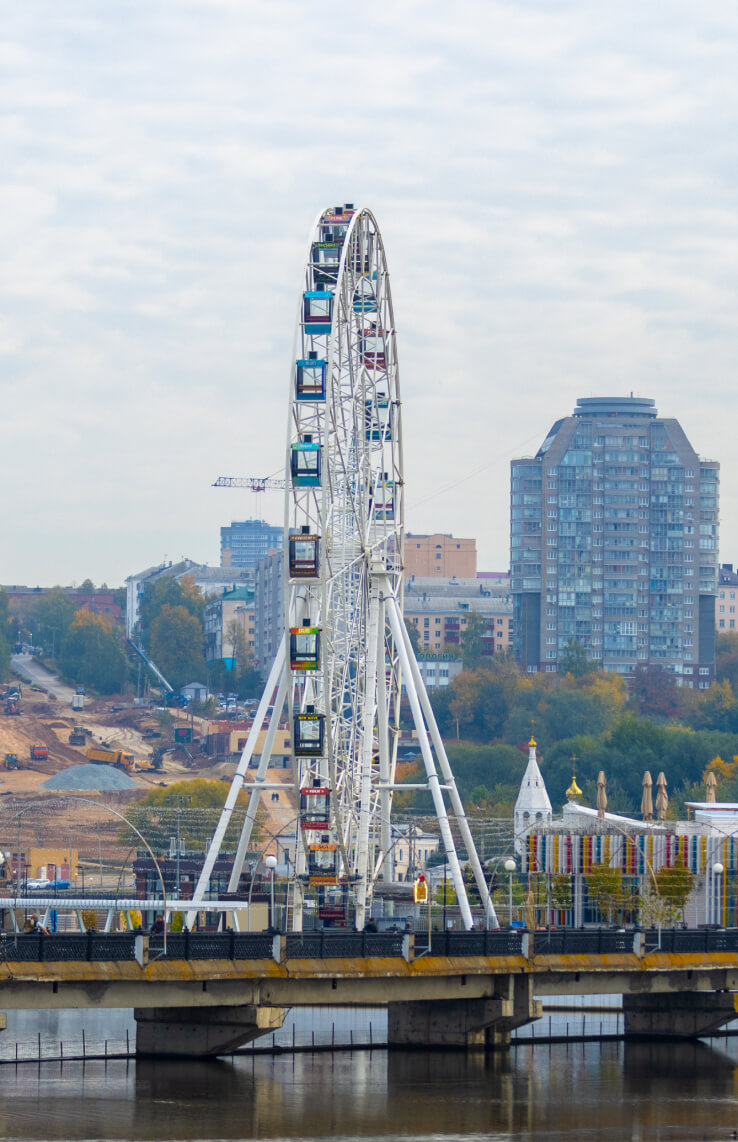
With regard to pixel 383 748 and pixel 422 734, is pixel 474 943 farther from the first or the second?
pixel 383 748

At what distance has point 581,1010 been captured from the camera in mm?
108062

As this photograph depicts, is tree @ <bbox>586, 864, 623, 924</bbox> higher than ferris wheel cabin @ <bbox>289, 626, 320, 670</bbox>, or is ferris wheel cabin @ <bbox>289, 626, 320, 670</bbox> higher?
ferris wheel cabin @ <bbox>289, 626, 320, 670</bbox>

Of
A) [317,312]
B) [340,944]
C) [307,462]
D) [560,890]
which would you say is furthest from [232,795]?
[560,890]

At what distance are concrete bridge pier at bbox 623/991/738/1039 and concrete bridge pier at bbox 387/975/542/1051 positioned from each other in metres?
8.65

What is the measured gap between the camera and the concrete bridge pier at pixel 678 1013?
95625 mm

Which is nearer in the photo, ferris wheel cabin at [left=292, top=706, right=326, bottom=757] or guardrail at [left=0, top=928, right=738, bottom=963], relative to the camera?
guardrail at [left=0, top=928, right=738, bottom=963]

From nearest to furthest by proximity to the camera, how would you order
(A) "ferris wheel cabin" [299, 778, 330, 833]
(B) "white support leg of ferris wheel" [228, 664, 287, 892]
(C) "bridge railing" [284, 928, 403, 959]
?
(C) "bridge railing" [284, 928, 403, 959] < (A) "ferris wheel cabin" [299, 778, 330, 833] < (B) "white support leg of ferris wheel" [228, 664, 287, 892]

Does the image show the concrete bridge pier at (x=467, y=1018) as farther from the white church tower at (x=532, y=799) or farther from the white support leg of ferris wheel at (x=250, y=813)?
the white church tower at (x=532, y=799)

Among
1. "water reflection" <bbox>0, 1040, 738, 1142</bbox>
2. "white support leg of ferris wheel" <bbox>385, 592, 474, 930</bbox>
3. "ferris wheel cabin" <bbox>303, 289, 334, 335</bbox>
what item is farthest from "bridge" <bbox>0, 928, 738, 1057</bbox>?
"ferris wheel cabin" <bbox>303, 289, 334, 335</bbox>

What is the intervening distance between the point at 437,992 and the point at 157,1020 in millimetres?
9792

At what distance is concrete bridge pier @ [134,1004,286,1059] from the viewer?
274 ft

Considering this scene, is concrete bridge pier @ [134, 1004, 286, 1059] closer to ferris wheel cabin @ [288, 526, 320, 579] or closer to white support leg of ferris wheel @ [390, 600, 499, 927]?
white support leg of ferris wheel @ [390, 600, 499, 927]

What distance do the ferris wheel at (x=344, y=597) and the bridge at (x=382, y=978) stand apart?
9.62m

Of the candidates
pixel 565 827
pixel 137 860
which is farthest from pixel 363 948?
pixel 137 860
